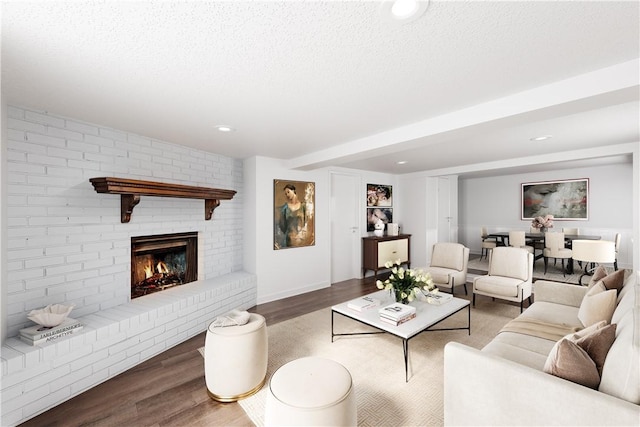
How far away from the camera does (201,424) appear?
180cm

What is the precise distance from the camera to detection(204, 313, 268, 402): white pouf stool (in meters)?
1.99

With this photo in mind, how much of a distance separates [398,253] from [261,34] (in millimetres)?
5423

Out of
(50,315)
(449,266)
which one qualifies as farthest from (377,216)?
(50,315)

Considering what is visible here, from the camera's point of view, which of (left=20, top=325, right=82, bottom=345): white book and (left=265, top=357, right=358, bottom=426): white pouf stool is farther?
(left=20, top=325, right=82, bottom=345): white book

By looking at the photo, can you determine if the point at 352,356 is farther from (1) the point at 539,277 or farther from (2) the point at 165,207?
(1) the point at 539,277

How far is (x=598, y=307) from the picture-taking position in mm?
2020

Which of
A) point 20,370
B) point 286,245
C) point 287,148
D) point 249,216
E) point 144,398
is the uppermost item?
point 287,148

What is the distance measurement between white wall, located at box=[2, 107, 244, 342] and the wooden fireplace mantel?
0.49 ft

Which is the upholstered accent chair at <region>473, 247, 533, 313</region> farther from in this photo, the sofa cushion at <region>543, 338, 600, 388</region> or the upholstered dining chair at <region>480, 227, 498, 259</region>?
the upholstered dining chair at <region>480, 227, 498, 259</region>

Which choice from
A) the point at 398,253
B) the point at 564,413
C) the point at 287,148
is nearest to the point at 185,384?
the point at 564,413

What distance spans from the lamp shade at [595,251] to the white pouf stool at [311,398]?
4.78 m

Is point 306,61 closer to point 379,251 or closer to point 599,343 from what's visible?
point 599,343

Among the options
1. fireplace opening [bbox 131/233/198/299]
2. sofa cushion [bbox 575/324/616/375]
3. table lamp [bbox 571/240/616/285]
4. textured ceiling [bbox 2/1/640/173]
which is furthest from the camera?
table lamp [bbox 571/240/616/285]

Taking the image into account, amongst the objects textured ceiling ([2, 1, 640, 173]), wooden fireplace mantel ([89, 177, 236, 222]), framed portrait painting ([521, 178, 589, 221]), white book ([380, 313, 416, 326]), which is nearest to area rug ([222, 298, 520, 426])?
white book ([380, 313, 416, 326])
